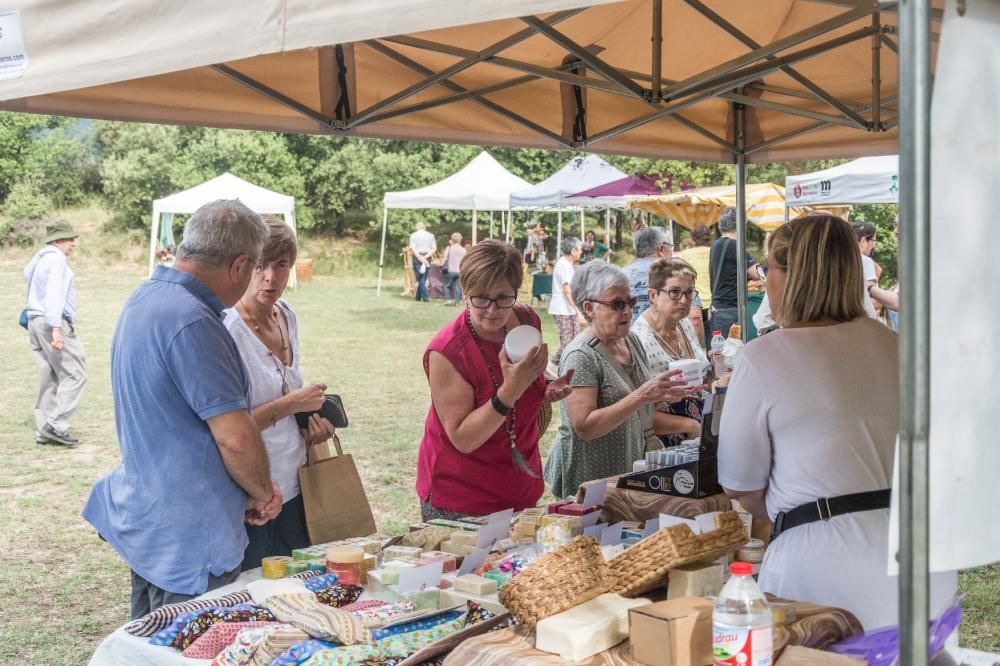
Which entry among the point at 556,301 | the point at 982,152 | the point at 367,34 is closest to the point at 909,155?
the point at 982,152

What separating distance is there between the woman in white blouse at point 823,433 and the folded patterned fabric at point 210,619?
102 cm

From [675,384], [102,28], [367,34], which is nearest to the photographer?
[367,34]

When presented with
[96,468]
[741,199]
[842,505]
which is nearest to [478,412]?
[842,505]

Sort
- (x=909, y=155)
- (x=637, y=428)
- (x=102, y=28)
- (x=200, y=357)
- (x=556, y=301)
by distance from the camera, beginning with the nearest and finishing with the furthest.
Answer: (x=909, y=155)
(x=102, y=28)
(x=200, y=357)
(x=637, y=428)
(x=556, y=301)

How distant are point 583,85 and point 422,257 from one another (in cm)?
1710

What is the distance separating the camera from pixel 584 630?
166cm

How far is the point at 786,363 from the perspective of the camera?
201cm

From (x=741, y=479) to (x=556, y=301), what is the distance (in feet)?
36.0

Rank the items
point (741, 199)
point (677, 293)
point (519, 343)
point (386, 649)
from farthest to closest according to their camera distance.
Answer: point (741, 199) → point (677, 293) → point (519, 343) → point (386, 649)

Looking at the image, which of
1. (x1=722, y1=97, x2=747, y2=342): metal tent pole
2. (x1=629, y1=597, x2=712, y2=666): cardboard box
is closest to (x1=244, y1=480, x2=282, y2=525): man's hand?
(x1=629, y1=597, x2=712, y2=666): cardboard box

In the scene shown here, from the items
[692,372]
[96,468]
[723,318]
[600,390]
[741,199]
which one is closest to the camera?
[692,372]

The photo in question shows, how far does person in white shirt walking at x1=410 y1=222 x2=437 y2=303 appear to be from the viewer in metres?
20.1

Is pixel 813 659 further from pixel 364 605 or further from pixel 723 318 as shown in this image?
pixel 723 318

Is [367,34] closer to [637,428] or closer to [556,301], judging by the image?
[637,428]
